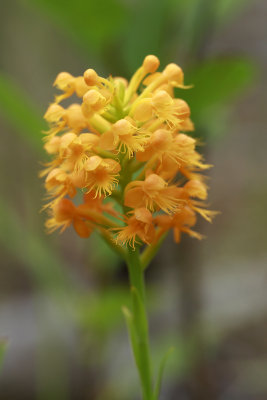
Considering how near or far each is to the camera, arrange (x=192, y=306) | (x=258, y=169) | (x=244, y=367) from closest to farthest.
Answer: (x=192, y=306), (x=244, y=367), (x=258, y=169)

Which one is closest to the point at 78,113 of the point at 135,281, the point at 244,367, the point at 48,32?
the point at 135,281

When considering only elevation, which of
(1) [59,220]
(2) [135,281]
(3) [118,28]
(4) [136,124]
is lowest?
(2) [135,281]

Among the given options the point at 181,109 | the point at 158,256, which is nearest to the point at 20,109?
the point at 181,109

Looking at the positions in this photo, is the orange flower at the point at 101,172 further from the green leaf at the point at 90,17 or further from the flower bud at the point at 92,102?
the green leaf at the point at 90,17

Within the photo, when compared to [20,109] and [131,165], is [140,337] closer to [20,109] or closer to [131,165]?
[131,165]

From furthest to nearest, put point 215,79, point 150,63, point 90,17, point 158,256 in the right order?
point 158,256 → point 90,17 → point 215,79 → point 150,63

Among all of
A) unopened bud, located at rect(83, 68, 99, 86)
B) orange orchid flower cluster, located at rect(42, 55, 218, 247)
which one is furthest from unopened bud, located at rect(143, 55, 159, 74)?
unopened bud, located at rect(83, 68, 99, 86)

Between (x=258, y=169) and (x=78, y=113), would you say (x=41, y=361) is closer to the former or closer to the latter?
(x=78, y=113)
